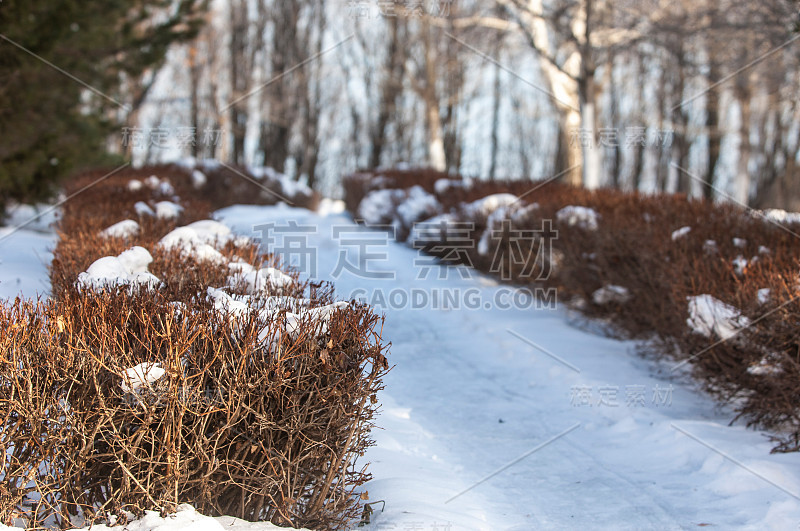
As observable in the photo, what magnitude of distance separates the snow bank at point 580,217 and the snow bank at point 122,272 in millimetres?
4478

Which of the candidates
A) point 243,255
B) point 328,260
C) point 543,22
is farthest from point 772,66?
point 243,255

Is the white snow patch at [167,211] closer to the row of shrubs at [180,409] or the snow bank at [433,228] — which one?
the row of shrubs at [180,409]

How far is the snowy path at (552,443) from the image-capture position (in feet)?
11.2

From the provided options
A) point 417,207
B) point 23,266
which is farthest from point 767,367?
point 417,207

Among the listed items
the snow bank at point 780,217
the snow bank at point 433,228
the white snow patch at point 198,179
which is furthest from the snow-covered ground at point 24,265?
the snow bank at point 780,217

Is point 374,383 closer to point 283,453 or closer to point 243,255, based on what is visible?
A: point 283,453

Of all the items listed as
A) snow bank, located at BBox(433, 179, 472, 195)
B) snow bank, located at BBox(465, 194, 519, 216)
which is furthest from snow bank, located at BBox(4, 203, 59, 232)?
snow bank, located at BBox(465, 194, 519, 216)

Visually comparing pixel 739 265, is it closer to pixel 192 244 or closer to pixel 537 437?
pixel 537 437

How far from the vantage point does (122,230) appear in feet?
16.5

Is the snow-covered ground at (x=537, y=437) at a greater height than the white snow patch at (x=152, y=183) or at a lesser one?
lesser

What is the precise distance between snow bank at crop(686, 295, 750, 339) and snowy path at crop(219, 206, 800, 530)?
0.65 metres

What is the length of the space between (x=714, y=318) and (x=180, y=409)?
3558mm

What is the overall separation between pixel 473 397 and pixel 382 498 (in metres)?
2.00

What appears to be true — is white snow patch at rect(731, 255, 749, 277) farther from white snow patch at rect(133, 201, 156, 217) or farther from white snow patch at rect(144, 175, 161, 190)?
white snow patch at rect(144, 175, 161, 190)
